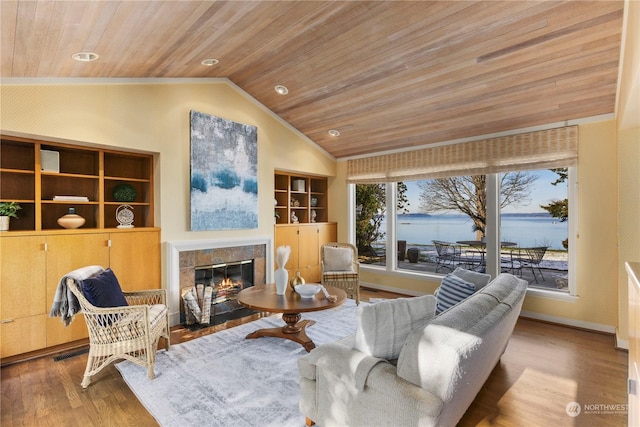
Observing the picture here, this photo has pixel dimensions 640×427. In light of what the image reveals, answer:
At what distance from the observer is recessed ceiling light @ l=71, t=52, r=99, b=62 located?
2640mm

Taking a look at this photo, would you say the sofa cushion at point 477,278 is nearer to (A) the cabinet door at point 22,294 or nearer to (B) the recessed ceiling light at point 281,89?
(B) the recessed ceiling light at point 281,89

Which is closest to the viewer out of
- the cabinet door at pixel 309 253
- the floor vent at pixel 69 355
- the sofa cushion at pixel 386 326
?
the sofa cushion at pixel 386 326

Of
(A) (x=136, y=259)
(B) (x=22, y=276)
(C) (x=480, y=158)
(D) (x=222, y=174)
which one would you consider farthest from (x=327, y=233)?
(B) (x=22, y=276)

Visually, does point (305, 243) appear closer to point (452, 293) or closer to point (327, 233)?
point (327, 233)

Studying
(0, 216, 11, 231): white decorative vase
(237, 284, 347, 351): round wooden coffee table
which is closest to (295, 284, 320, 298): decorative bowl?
(237, 284, 347, 351): round wooden coffee table

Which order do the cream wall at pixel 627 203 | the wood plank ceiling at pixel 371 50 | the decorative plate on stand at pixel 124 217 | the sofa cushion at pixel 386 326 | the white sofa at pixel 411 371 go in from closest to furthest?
the white sofa at pixel 411 371, the sofa cushion at pixel 386 326, the wood plank ceiling at pixel 371 50, the cream wall at pixel 627 203, the decorative plate on stand at pixel 124 217

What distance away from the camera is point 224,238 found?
4.38 meters

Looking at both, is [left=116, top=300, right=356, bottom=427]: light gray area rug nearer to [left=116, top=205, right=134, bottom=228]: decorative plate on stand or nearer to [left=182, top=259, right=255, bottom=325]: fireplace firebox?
[left=182, top=259, right=255, bottom=325]: fireplace firebox

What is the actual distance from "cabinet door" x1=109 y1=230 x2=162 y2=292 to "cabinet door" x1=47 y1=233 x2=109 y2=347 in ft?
0.33

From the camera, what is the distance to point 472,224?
4789 millimetres

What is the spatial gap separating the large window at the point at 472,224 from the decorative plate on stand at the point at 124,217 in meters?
3.90

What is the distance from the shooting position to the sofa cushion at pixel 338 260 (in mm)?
4867

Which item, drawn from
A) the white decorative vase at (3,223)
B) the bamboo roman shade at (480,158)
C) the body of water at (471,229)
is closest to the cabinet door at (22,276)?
the white decorative vase at (3,223)

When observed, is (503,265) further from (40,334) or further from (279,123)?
(40,334)
